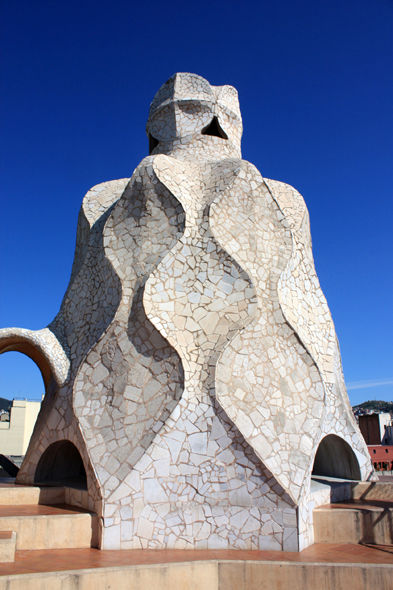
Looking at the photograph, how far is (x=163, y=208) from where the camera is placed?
283 inches

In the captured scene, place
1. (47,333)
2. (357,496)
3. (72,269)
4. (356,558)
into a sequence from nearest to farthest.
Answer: (356,558), (357,496), (47,333), (72,269)

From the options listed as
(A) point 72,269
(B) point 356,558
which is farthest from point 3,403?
(B) point 356,558

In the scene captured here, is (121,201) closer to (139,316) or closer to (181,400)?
(139,316)

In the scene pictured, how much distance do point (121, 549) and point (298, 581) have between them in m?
2.03

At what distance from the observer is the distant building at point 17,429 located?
22031 mm

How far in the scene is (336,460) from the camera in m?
8.01

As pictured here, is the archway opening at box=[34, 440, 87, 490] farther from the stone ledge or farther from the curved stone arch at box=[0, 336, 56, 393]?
the stone ledge

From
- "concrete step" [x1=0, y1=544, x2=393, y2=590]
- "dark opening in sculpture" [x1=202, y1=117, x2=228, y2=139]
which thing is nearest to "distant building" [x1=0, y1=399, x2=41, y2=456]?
"dark opening in sculpture" [x1=202, y1=117, x2=228, y2=139]

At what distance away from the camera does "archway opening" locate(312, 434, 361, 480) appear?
7.68 meters

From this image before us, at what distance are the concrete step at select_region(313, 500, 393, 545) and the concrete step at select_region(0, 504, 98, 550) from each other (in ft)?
9.19

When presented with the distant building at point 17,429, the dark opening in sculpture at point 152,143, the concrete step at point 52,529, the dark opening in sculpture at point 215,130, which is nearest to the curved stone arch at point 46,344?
the concrete step at point 52,529

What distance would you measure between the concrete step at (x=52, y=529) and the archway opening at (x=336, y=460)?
4.10 m

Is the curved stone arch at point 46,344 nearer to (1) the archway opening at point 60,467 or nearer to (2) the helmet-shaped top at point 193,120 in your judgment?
(1) the archway opening at point 60,467

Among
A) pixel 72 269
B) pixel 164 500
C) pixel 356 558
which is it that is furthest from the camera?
pixel 72 269
